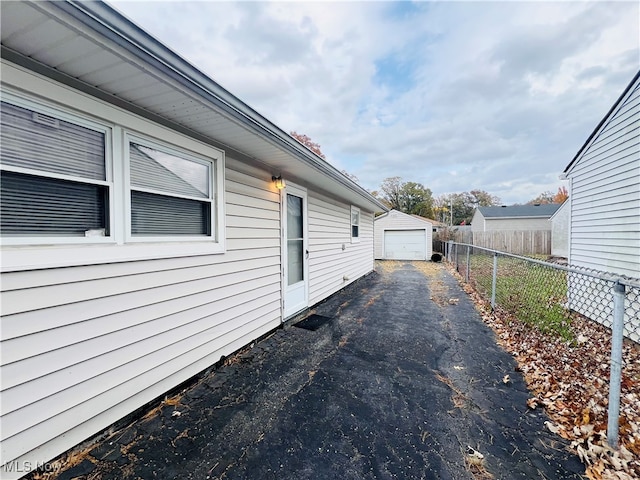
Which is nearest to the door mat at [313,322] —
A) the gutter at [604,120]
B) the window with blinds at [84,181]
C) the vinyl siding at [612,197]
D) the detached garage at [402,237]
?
the window with blinds at [84,181]

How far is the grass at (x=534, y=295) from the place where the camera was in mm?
3971

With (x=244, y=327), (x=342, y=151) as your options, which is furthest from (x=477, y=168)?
(x=244, y=327)

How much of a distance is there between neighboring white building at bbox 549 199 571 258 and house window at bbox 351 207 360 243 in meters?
15.2

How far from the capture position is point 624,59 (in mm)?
7430

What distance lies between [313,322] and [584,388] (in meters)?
3.47

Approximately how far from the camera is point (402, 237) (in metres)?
16.0

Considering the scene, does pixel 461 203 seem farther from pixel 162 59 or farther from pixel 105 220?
pixel 105 220

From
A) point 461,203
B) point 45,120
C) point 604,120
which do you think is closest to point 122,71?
point 45,120

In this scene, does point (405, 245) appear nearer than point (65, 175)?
A: No

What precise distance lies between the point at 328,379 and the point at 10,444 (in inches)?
91.0

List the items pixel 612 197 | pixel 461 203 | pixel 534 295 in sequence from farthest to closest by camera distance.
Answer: pixel 461 203, pixel 534 295, pixel 612 197

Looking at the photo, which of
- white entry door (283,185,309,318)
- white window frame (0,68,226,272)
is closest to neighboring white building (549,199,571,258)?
white entry door (283,185,309,318)

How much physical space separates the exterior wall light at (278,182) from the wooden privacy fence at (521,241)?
18.7 meters

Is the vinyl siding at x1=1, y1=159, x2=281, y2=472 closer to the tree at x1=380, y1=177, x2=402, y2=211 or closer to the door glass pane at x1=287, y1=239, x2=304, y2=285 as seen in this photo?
the door glass pane at x1=287, y1=239, x2=304, y2=285
